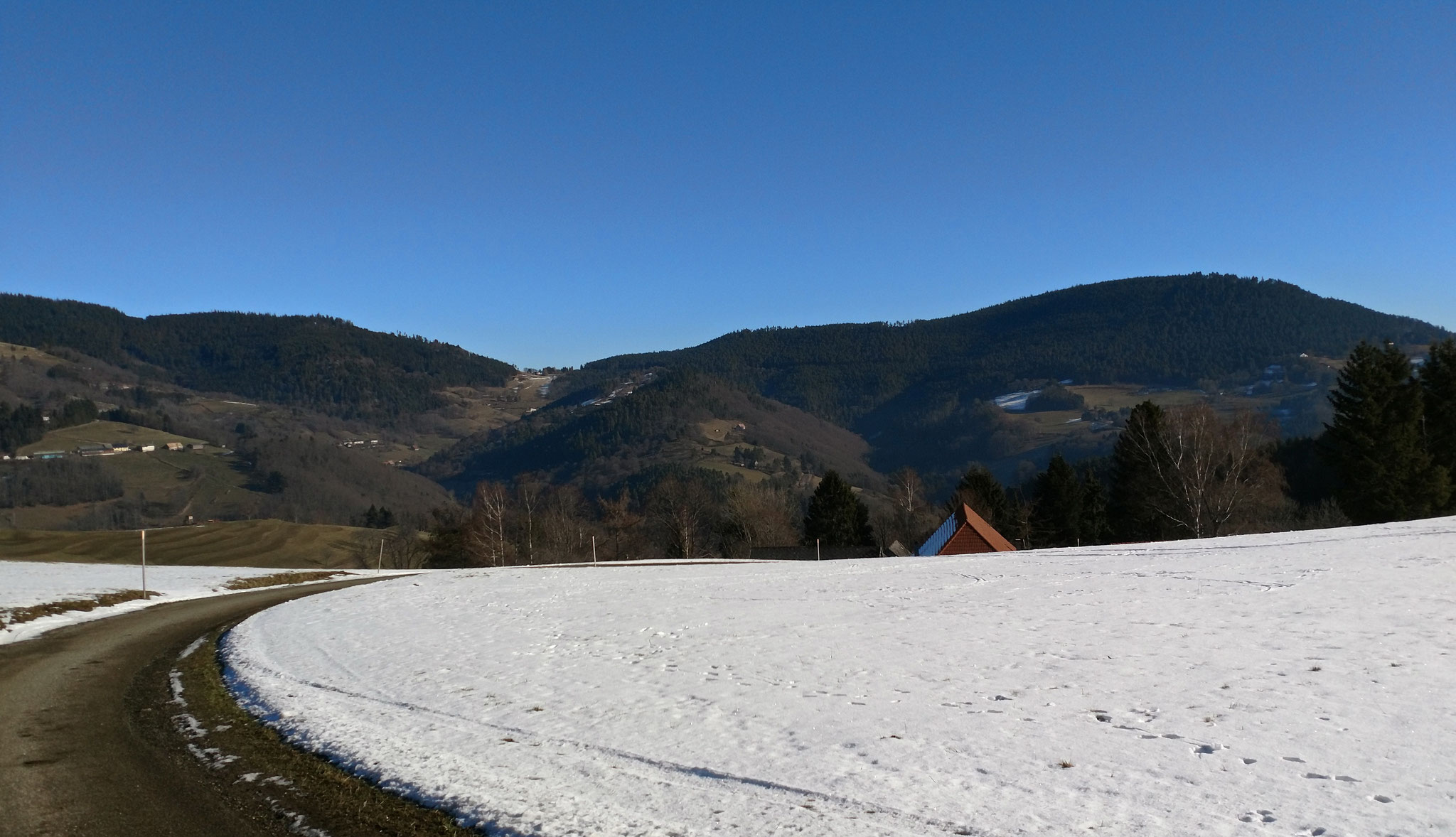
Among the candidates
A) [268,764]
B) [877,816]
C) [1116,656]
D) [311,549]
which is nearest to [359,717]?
[268,764]

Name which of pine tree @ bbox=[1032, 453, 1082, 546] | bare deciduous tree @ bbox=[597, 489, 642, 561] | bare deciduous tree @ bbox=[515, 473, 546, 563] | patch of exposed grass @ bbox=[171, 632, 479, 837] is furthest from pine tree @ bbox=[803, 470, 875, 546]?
patch of exposed grass @ bbox=[171, 632, 479, 837]

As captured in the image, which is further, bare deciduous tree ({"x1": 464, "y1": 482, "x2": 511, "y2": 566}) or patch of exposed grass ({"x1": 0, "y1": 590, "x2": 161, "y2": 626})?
bare deciduous tree ({"x1": 464, "y1": 482, "x2": 511, "y2": 566})

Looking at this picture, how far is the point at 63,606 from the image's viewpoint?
2444cm

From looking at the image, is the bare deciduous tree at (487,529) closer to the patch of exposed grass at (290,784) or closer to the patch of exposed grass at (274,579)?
the patch of exposed grass at (274,579)

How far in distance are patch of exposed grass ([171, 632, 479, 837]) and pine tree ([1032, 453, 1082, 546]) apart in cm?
7162

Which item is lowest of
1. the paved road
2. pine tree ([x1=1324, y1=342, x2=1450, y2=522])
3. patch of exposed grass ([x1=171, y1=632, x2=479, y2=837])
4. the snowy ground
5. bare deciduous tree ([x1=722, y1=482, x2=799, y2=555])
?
bare deciduous tree ([x1=722, y1=482, x2=799, y2=555])

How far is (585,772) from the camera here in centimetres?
841

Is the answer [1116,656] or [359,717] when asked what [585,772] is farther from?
[1116,656]

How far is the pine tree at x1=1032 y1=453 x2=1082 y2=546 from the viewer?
74250mm

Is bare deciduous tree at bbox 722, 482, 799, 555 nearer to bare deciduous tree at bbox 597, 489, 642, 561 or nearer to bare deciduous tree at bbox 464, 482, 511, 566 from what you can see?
bare deciduous tree at bbox 597, 489, 642, 561

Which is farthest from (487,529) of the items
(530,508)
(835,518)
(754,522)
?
(835,518)

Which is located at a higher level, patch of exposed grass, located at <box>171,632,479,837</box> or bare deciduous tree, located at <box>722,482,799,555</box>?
patch of exposed grass, located at <box>171,632,479,837</box>

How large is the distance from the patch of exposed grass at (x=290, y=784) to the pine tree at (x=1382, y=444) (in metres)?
57.7

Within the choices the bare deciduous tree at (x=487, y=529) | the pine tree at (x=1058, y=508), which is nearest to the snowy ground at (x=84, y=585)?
the bare deciduous tree at (x=487, y=529)
